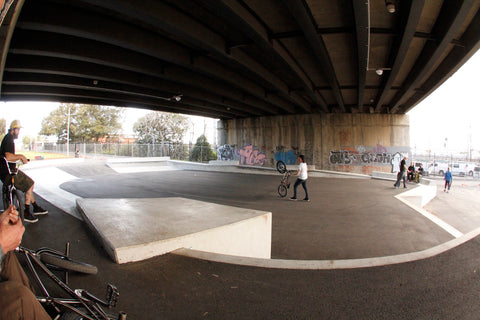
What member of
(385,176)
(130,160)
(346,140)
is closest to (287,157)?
(346,140)

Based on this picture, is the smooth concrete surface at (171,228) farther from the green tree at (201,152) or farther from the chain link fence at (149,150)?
the green tree at (201,152)

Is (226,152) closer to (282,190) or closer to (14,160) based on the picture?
(282,190)

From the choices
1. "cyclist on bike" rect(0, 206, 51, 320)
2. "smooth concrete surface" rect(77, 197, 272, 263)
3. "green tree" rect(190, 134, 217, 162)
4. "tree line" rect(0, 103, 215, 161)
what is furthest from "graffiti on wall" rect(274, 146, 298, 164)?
"cyclist on bike" rect(0, 206, 51, 320)

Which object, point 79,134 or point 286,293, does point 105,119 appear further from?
point 286,293

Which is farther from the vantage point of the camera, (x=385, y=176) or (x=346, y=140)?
(x=346, y=140)

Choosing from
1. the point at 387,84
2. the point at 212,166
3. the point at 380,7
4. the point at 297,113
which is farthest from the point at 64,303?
the point at 297,113

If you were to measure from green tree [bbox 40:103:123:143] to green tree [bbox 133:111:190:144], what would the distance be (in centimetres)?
872

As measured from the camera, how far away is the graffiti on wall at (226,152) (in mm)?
34938

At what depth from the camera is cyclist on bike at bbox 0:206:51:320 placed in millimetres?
1534

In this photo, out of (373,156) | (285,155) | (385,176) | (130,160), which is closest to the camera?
(385,176)

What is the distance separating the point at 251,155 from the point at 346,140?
1121 centimetres

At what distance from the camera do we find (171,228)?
4.79 metres

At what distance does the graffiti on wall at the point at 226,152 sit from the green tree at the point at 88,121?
3045cm

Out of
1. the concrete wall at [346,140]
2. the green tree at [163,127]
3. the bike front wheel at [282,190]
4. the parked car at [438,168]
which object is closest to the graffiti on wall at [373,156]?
the concrete wall at [346,140]
